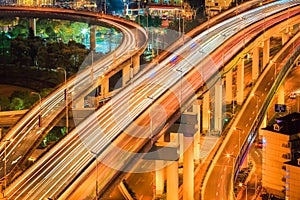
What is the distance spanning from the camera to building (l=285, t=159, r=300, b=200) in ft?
62.4

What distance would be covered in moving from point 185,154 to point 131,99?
3.31 metres

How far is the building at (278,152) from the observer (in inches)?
805

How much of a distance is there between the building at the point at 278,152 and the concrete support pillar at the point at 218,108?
124 inches

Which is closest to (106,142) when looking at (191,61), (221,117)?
(221,117)

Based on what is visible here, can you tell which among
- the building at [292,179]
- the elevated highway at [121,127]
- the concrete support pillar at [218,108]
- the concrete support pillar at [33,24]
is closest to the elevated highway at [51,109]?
the elevated highway at [121,127]

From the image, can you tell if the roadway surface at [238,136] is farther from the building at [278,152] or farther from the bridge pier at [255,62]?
the bridge pier at [255,62]

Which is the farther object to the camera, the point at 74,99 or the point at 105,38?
the point at 105,38

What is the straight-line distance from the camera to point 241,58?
27.7m

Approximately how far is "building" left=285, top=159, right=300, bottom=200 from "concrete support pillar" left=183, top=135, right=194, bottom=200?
3.16 metres

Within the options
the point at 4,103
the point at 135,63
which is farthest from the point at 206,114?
the point at 4,103

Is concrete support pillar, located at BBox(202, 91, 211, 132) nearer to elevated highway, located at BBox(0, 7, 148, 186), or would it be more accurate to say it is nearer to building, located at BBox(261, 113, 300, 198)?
building, located at BBox(261, 113, 300, 198)

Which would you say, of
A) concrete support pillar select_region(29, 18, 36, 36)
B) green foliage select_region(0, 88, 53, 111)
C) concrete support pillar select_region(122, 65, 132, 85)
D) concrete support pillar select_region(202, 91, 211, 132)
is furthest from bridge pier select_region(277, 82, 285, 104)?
concrete support pillar select_region(29, 18, 36, 36)

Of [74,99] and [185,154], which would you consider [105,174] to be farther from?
[74,99]

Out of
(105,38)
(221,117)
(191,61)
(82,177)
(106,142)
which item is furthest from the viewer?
(105,38)
